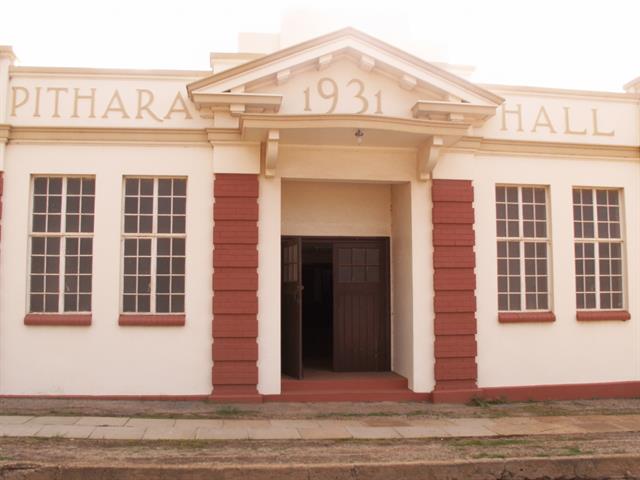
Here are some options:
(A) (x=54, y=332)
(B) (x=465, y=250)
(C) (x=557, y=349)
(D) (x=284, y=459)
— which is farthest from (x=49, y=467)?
(C) (x=557, y=349)

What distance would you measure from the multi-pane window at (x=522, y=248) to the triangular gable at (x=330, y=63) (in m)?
1.80

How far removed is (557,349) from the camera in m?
11.3

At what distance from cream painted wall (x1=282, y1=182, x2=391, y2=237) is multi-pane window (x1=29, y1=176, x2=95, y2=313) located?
3.28 meters

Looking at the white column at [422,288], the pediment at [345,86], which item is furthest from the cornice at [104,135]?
the white column at [422,288]

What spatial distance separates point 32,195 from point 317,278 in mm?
8401

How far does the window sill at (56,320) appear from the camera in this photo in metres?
10.2

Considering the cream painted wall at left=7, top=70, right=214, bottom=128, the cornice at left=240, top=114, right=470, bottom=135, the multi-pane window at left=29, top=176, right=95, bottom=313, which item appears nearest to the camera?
the cornice at left=240, top=114, right=470, bottom=135

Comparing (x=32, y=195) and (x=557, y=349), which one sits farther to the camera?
(x=557, y=349)

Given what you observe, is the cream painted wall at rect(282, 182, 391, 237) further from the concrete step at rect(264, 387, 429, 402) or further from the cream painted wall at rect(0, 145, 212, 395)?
the concrete step at rect(264, 387, 429, 402)

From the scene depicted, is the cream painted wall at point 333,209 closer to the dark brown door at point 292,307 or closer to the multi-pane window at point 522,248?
the dark brown door at point 292,307

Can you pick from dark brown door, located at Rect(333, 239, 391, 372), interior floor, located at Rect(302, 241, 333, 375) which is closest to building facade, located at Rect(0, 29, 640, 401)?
dark brown door, located at Rect(333, 239, 391, 372)

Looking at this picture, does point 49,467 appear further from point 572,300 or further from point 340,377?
point 572,300

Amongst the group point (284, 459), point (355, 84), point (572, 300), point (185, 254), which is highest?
point (355, 84)

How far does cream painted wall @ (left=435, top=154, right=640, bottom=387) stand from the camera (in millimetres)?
11086
